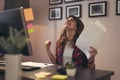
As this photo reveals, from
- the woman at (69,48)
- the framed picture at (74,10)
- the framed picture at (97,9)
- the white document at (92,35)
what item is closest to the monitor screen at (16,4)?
the framed picture at (74,10)

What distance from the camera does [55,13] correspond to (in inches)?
137

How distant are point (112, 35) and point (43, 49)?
134cm

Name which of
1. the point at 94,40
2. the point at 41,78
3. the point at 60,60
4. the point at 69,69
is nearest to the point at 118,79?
the point at 60,60

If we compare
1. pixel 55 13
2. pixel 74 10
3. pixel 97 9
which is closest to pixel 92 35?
pixel 97 9

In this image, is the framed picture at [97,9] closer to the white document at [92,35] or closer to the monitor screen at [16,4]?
the monitor screen at [16,4]

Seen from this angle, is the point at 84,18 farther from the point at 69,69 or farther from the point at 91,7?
the point at 69,69

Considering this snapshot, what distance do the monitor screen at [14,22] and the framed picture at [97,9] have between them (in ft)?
5.73

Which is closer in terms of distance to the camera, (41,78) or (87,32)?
(41,78)

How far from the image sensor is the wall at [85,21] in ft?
9.17

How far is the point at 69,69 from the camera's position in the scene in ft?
4.58

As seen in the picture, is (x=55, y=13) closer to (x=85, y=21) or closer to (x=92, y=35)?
(x=85, y=21)

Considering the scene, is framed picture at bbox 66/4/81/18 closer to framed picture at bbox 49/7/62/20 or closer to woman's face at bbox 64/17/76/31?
framed picture at bbox 49/7/62/20

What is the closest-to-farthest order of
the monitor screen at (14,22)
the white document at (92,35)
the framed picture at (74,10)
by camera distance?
1. the monitor screen at (14,22)
2. the white document at (92,35)
3. the framed picture at (74,10)

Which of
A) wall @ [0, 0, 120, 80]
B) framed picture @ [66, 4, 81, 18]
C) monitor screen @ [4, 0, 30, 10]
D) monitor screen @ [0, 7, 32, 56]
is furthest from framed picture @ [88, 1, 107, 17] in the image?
monitor screen @ [0, 7, 32, 56]
